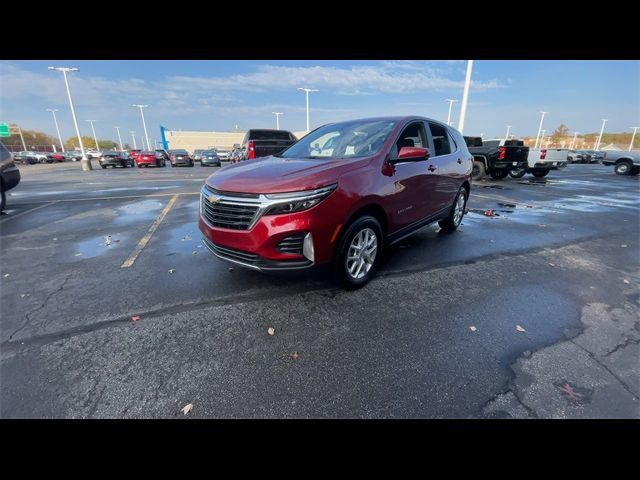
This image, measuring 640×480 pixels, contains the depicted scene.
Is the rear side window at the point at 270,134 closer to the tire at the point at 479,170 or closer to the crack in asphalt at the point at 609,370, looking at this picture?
the tire at the point at 479,170

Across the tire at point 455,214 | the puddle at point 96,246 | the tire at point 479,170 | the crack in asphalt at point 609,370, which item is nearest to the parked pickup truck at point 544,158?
the tire at point 479,170

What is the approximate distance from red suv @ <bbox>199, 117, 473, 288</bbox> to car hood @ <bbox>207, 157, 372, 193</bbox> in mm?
11

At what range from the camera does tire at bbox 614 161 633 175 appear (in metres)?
21.0

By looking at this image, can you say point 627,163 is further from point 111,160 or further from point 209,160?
point 111,160

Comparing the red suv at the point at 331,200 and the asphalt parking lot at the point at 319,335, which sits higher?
the red suv at the point at 331,200

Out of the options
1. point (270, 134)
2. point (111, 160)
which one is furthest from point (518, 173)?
point (111, 160)

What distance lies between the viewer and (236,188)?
2975 mm

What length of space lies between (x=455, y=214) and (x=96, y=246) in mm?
6381

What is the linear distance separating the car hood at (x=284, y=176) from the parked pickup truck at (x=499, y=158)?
1380cm

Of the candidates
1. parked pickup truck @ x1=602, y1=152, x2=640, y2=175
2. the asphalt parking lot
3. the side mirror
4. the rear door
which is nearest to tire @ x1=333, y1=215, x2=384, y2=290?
the asphalt parking lot

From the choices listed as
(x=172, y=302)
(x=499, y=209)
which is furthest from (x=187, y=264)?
(x=499, y=209)

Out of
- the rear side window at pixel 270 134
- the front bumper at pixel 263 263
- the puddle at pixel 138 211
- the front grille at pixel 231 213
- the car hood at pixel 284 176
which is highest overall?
the rear side window at pixel 270 134

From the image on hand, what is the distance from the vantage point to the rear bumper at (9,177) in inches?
289
